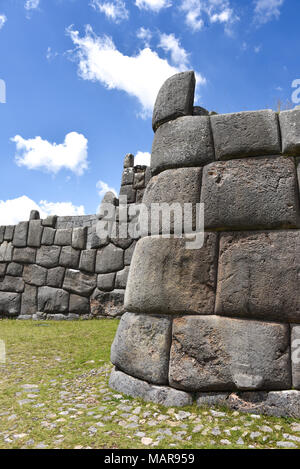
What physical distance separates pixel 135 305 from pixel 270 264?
1.29 meters

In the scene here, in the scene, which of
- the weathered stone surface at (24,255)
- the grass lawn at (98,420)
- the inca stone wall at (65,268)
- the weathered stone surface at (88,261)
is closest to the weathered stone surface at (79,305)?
the inca stone wall at (65,268)

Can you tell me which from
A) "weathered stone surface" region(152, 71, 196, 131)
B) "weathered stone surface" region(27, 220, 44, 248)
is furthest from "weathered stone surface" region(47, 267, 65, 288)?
"weathered stone surface" region(152, 71, 196, 131)

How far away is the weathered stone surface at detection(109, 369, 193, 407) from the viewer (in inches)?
115

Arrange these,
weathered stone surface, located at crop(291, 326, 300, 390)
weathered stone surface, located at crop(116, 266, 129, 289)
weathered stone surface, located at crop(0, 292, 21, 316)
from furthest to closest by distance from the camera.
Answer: weathered stone surface, located at crop(0, 292, 21, 316) < weathered stone surface, located at crop(116, 266, 129, 289) < weathered stone surface, located at crop(291, 326, 300, 390)

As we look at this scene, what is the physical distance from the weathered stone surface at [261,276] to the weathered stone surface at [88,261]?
212 inches

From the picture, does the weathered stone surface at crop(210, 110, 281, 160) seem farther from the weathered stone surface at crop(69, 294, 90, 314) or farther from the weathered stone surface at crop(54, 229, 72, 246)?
the weathered stone surface at crop(54, 229, 72, 246)

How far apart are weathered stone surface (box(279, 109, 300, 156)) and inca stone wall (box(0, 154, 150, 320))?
5008 mm

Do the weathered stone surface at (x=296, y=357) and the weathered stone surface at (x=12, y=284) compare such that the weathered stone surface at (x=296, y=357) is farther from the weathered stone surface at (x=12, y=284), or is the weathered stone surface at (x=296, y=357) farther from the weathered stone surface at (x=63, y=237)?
the weathered stone surface at (x=12, y=284)

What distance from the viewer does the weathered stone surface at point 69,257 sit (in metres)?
8.35

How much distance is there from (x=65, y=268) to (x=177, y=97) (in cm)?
586
